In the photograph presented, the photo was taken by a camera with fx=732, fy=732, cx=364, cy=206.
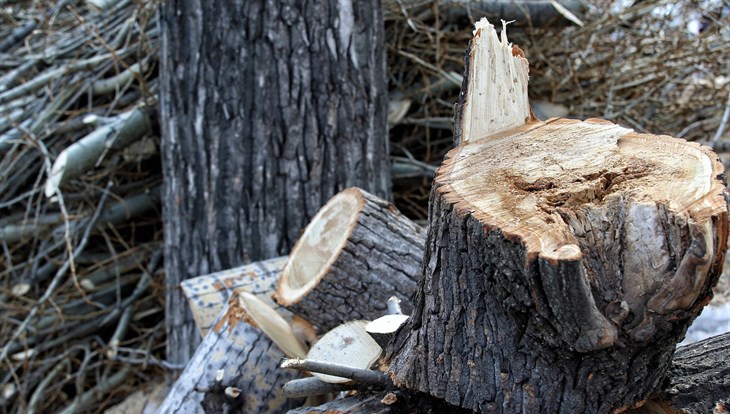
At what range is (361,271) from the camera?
63.0 inches

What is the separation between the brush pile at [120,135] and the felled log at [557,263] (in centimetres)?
164

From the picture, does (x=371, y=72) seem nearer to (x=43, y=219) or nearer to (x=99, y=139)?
(x=99, y=139)

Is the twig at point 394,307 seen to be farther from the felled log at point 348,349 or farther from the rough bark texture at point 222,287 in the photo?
the rough bark texture at point 222,287

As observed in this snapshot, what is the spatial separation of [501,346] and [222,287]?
103 centimetres

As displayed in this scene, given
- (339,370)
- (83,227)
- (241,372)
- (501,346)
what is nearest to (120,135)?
(83,227)

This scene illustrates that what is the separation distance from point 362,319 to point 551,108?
1.81m

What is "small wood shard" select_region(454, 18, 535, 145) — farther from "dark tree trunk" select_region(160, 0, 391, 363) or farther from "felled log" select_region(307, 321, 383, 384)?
"dark tree trunk" select_region(160, 0, 391, 363)

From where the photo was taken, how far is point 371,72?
88.7 inches

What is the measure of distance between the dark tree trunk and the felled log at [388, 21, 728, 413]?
982mm

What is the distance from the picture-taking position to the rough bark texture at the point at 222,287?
6.10ft

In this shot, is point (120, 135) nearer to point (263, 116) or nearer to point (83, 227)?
point (83, 227)

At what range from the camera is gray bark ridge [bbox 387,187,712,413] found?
986mm

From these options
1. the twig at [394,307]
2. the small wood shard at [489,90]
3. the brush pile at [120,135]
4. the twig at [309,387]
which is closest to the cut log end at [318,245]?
the twig at [394,307]

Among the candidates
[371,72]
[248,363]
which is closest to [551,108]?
[371,72]
